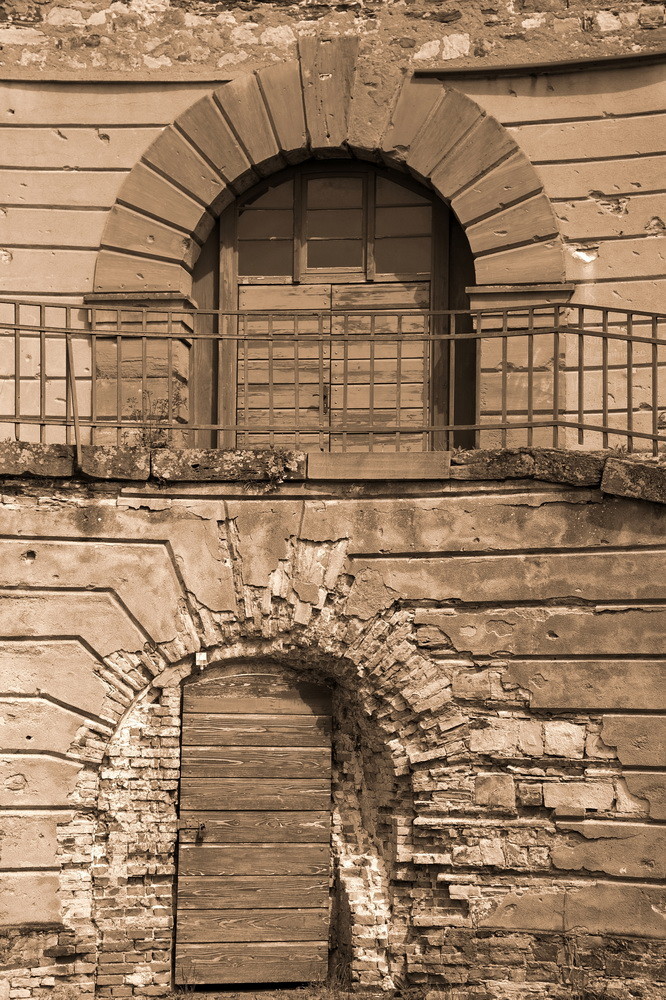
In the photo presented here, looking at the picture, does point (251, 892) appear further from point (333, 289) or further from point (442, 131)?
point (442, 131)

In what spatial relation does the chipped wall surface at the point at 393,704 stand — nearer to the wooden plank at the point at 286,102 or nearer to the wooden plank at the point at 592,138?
the wooden plank at the point at 592,138

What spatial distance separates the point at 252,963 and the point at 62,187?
18.0 ft

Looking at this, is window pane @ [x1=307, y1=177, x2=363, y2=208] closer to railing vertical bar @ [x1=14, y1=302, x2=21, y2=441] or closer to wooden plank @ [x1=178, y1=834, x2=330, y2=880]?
railing vertical bar @ [x1=14, y1=302, x2=21, y2=441]

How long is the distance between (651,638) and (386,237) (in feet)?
12.5

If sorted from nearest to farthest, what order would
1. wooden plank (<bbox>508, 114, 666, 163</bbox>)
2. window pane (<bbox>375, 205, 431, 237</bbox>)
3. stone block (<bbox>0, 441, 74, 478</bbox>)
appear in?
1. stone block (<bbox>0, 441, 74, 478</bbox>)
2. wooden plank (<bbox>508, 114, 666, 163</bbox>)
3. window pane (<bbox>375, 205, 431, 237</bbox>)

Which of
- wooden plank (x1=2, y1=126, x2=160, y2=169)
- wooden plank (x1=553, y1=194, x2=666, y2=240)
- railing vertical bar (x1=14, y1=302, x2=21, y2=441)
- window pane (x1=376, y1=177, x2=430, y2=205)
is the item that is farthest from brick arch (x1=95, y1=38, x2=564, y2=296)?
railing vertical bar (x1=14, y1=302, x2=21, y2=441)

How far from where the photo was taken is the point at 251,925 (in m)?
7.47

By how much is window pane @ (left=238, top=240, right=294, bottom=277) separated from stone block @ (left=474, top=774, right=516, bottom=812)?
416 cm

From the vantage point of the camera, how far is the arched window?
912 centimetres

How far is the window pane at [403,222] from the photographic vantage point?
925 centimetres

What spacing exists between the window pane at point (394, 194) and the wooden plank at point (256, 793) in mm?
4326

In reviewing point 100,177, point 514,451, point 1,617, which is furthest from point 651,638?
point 100,177

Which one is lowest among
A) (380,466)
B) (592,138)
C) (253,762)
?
Answer: (253,762)

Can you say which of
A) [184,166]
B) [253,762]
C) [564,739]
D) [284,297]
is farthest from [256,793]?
[184,166]
